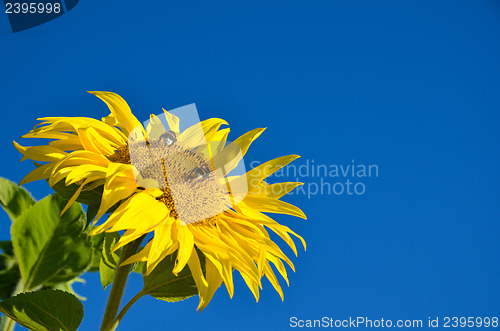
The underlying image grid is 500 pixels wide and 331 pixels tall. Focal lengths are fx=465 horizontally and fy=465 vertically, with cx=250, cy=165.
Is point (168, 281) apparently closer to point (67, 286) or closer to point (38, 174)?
point (38, 174)

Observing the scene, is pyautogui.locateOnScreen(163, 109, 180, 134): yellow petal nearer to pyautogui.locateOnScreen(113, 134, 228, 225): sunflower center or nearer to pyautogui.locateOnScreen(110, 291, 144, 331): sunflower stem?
pyautogui.locateOnScreen(113, 134, 228, 225): sunflower center

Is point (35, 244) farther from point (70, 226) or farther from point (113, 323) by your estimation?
point (113, 323)

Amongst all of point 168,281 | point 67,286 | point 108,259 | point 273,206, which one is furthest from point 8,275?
point 273,206

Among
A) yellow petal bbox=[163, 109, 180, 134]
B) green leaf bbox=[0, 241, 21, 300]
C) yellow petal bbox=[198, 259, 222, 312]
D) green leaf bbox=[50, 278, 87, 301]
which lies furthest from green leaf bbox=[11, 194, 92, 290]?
yellow petal bbox=[198, 259, 222, 312]

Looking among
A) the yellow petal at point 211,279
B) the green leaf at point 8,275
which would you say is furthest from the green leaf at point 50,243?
the yellow petal at point 211,279

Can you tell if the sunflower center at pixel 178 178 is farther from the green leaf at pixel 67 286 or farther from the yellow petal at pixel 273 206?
the green leaf at pixel 67 286

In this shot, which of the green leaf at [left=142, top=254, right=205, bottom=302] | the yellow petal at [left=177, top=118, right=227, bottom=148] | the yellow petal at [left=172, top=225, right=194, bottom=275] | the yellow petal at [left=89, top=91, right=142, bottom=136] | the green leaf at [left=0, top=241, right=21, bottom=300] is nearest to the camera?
the yellow petal at [left=172, top=225, right=194, bottom=275]
